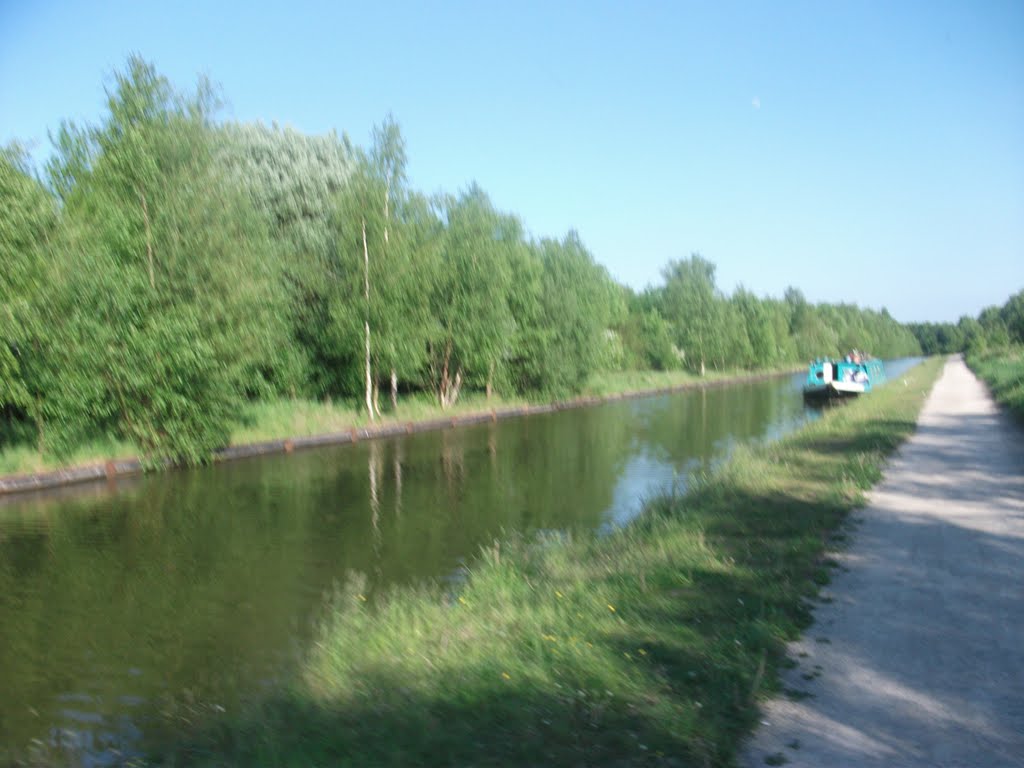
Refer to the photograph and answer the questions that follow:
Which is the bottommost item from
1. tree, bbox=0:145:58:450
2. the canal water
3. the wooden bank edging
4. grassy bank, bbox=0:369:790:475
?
the canal water

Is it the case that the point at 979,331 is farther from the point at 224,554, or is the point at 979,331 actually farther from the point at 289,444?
the point at 224,554

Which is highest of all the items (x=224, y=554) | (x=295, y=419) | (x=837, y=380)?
(x=837, y=380)

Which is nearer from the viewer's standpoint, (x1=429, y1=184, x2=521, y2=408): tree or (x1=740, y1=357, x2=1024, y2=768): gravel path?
(x1=740, y1=357, x2=1024, y2=768): gravel path

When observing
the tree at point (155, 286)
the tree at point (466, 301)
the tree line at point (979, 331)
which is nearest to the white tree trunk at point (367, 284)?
the tree at point (466, 301)

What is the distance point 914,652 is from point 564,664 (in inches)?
95.7

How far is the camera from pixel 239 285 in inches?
830

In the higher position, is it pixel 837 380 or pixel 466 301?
pixel 466 301

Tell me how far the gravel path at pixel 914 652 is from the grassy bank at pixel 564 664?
28cm

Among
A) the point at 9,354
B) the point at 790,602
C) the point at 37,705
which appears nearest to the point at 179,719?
the point at 37,705

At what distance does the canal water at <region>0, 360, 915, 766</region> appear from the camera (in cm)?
684

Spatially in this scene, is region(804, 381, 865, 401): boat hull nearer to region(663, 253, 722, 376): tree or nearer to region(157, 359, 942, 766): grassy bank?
region(663, 253, 722, 376): tree

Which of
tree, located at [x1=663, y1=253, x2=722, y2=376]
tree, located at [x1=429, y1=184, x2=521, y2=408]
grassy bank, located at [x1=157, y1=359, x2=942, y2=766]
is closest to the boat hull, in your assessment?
tree, located at [x1=429, y1=184, x2=521, y2=408]

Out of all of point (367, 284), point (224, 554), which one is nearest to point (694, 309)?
point (367, 284)

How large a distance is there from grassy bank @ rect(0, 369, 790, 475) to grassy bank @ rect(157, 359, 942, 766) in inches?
455
